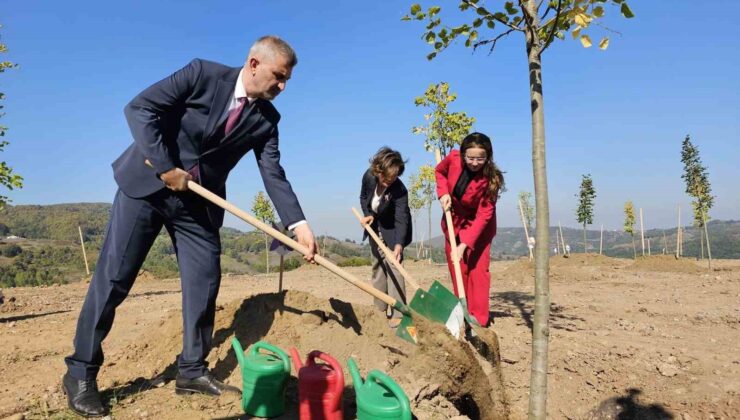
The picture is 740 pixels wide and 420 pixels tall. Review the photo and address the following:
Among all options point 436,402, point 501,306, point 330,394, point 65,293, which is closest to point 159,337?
point 330,394

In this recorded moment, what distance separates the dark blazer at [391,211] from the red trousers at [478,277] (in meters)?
0.51

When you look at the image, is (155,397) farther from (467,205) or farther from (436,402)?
(467,205)

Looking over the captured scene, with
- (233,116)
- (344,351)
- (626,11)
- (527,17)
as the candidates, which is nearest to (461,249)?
(344,351)

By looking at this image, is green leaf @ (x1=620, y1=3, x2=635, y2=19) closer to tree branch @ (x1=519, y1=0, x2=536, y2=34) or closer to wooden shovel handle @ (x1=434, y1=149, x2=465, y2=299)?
tree branch @ (x1=519, y1=0, x2=536, y2=34)

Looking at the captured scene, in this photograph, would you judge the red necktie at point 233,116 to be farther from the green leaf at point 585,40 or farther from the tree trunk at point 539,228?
the green leaf at point 585,40

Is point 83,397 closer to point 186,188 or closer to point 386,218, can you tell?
point 186,188

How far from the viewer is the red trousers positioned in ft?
14.6

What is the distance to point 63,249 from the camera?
64.9m

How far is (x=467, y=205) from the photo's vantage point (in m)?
4.52

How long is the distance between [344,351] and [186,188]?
5.12ft

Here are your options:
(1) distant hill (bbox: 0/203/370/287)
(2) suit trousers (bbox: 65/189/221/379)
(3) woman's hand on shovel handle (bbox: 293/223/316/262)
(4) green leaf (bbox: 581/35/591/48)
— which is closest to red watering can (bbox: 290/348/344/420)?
(3) woman's hand on shovel handle (bbox: 293/223/316/262)

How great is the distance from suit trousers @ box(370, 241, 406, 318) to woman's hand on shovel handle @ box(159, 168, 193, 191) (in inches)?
96.4

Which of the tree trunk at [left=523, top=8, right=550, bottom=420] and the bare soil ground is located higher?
the tree trunk at [left=523, top=8, right=550, bottom=420]

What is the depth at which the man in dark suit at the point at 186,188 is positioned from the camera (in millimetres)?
2641
